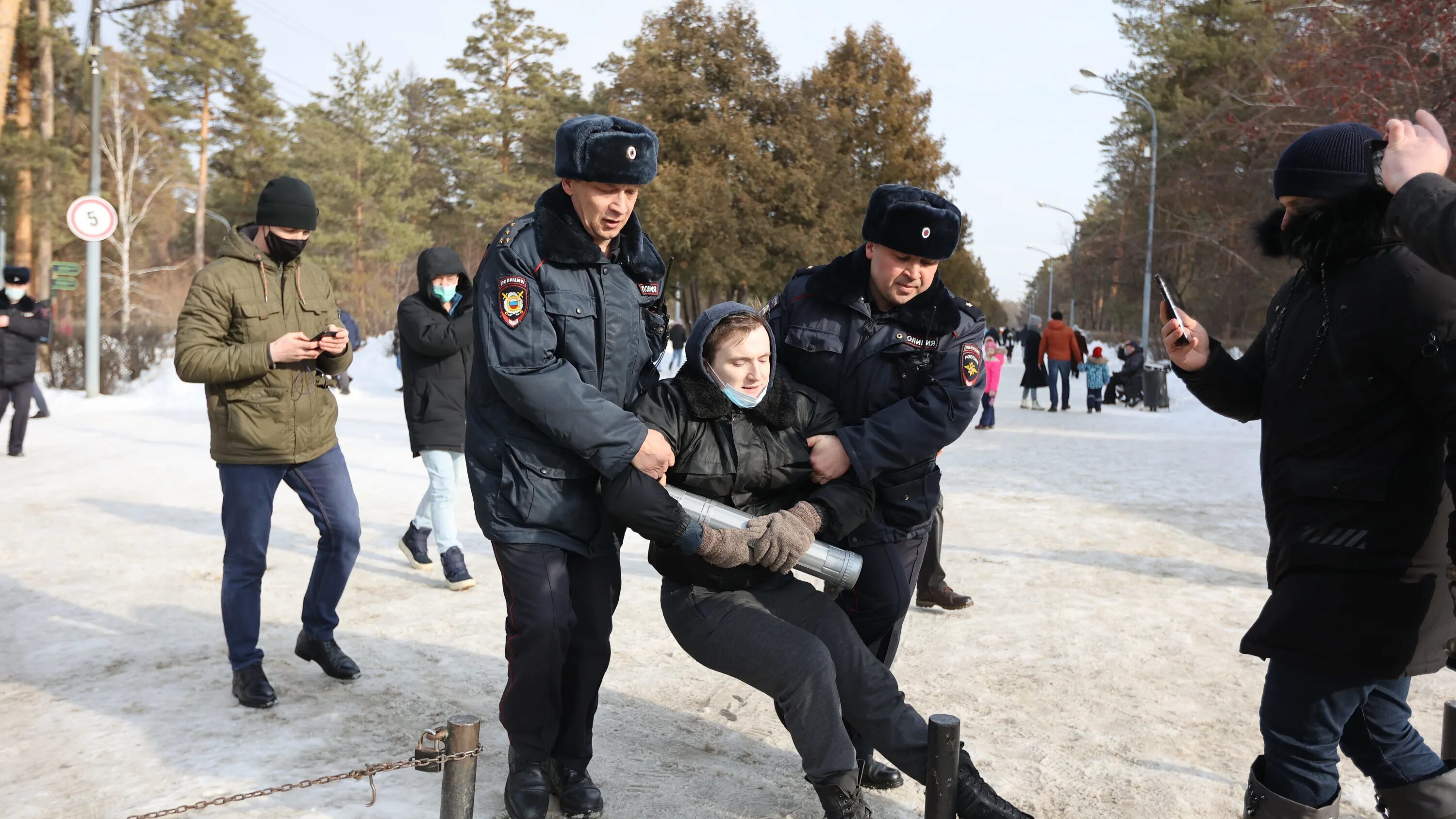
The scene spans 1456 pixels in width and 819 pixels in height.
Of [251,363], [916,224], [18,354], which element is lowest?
[18,354]

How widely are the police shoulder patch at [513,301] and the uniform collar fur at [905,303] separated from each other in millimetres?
961

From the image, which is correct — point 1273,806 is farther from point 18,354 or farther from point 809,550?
point 18,354

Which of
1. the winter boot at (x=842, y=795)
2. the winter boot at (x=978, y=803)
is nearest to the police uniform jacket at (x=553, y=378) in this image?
the winter boot at (x=842, y=795)

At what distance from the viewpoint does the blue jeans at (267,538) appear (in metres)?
4.59

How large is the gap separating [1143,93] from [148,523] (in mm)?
44014

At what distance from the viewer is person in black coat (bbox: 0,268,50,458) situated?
11.7m

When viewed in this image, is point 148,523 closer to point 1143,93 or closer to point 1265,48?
point 1265,48

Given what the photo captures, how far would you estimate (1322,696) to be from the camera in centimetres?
256

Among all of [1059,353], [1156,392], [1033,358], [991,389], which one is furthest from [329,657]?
[1156,392]

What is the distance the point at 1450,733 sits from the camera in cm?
319

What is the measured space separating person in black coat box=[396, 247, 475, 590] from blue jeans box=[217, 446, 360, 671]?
1.71 meters

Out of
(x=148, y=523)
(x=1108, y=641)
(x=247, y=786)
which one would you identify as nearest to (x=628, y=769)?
(x=247, y=786)

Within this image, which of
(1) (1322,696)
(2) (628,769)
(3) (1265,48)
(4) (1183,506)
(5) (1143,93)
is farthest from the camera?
(5) (1143,93)

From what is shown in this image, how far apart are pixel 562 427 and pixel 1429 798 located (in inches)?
94.1
